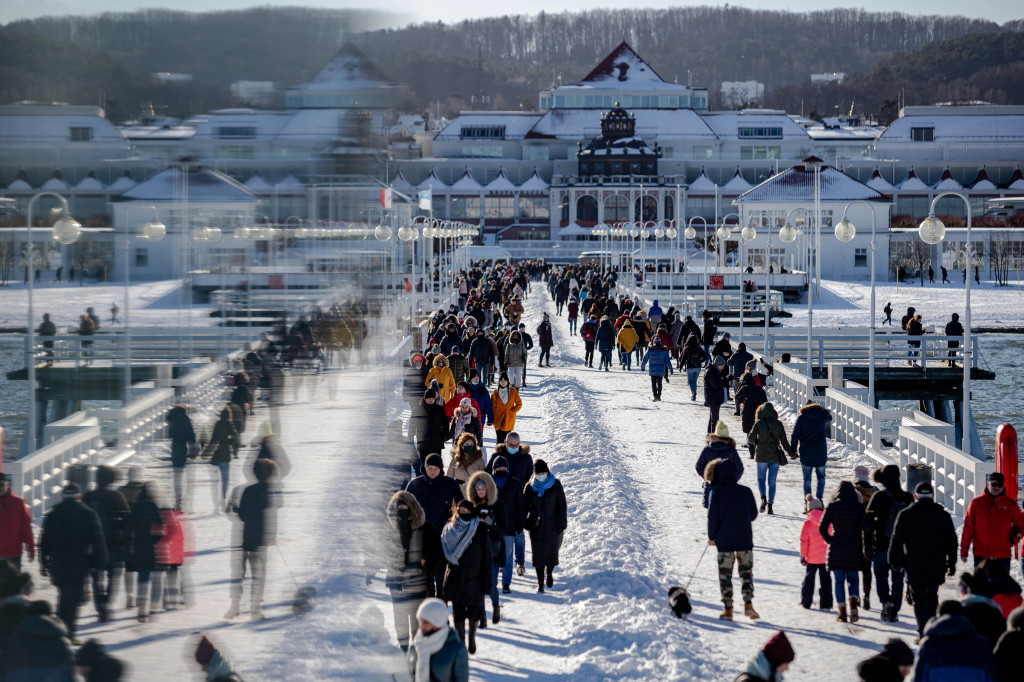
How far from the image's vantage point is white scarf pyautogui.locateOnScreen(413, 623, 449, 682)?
5.36 meters

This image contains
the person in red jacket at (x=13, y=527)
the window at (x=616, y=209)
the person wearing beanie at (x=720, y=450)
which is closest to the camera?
the person in red jacket at (x=13, y=527)

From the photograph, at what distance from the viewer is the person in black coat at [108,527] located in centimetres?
340

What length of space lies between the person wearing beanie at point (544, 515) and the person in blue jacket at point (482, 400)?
4.25 meters

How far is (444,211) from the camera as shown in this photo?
85875 millimetres

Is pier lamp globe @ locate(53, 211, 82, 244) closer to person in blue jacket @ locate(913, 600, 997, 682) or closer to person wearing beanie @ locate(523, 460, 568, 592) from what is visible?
person in blue jacket @ locate(913, 600, 997, 682)

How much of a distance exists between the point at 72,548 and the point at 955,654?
11.5 ft

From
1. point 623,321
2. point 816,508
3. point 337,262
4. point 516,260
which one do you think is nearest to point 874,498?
point 816,508

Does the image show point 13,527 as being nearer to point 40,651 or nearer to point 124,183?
point 40,651

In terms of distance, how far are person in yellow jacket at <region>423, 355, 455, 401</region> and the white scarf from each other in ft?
29.1

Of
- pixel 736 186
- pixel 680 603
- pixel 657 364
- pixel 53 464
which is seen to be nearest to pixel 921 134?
pixel 736 186

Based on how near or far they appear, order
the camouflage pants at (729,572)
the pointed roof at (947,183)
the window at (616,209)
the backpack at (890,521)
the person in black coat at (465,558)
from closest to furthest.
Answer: the person in black coat at (465,558) → the backpack at (890,521) → the camouflage pants at (729,572) → the pointed roof at (947,183) → the window at (616,209)

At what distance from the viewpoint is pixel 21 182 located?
10.3 ft

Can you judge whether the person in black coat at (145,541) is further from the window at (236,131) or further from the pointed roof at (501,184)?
the pointed roof at (501,184)

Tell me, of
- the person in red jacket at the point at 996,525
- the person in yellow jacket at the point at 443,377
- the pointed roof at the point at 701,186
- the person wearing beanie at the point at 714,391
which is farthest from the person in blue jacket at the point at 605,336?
the pointed roof at the point at 701,186
